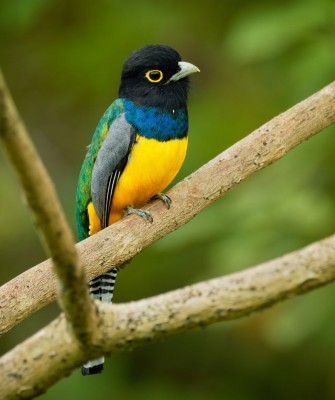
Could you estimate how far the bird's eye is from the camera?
6.03 meters

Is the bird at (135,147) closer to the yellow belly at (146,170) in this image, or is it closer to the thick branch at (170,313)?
A: the yellow belly at (146,170)

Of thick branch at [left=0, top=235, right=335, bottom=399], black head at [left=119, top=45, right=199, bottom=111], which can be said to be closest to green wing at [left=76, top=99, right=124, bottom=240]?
black head at [left=119, top=45, right=199, bottom=111]

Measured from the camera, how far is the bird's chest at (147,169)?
5641mm

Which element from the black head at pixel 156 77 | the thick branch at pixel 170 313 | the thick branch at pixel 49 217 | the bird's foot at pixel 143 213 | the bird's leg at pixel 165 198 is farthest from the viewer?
the black head at pixel 156 77

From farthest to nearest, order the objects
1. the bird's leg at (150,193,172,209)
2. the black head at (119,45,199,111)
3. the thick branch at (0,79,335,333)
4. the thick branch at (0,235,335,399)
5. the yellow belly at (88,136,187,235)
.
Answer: the black head at (119,45,199,111) < the yellow belly at (88,136,187,235) < the bird's leg at (150,193,172,209) < the thick branch at (0,79,335,333) < the thick branch at (0,235,335,399)

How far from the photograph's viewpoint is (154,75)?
19.9ft

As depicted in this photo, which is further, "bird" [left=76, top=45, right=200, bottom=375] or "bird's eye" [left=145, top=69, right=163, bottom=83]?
"bird's eye" [left=145, top=69, right=163, bottom=83]

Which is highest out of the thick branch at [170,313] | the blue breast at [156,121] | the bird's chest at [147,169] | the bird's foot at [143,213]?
the blue breast at [156,121]

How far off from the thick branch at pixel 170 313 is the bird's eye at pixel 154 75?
10.3 ft

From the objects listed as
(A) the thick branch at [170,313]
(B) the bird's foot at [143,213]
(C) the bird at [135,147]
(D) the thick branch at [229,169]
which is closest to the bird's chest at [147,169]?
(C) the bird at [135,147]

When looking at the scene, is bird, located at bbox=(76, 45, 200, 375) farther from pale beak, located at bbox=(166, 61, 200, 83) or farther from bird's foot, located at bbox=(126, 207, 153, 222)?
bird's foot, located at bbox=(126, 207, 153, 222)

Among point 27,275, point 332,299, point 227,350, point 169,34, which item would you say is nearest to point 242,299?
point 27,275

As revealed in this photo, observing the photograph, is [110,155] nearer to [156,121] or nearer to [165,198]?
[156,121]

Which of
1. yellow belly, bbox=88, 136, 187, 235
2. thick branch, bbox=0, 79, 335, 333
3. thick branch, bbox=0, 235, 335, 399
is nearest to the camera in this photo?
thick branch, bbox=0, 235, 335, 399
